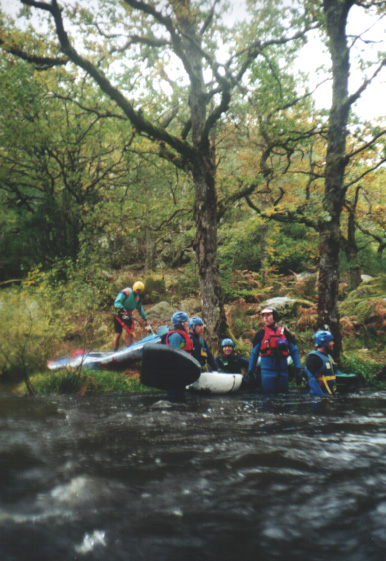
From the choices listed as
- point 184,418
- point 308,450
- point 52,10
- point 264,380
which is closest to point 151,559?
point 308,450

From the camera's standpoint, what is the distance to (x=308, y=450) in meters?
3.34

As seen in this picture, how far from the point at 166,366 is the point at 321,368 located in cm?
298

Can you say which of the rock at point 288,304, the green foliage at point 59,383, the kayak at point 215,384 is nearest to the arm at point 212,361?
the kayak at point 215,384

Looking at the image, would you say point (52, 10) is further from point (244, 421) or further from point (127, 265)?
point (127, 265)

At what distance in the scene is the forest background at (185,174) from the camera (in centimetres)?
795

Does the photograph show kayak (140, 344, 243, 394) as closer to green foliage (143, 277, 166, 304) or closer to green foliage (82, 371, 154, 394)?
green foliage (82, 371, 154, 394)

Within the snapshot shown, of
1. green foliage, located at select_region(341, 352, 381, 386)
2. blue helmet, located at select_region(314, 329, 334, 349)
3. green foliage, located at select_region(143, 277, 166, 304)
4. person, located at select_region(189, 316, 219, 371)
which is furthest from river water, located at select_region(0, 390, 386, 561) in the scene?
green foliage, located at select_region(143, 277, 166, 304)

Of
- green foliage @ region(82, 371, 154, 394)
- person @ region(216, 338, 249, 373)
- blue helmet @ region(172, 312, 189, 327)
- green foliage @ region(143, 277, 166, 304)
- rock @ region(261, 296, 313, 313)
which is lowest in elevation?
green foliage @ region(82, 371, 154, 394)

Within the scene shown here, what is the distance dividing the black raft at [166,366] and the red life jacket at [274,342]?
1455mm

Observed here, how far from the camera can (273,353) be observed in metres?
6.52

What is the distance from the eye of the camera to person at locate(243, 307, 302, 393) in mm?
6449

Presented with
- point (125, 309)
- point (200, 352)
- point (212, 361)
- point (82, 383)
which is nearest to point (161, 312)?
point (125, 309)

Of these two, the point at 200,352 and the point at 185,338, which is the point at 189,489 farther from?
the point at 200,352

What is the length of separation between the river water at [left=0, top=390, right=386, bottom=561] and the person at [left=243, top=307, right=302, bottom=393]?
2.03 metres
